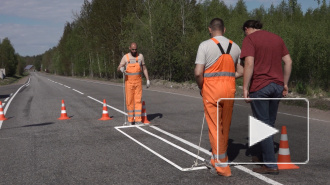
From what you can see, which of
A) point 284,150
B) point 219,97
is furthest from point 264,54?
point 284,150

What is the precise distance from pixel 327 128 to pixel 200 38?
18.4 meters

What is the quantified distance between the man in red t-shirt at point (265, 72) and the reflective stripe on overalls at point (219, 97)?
20cm

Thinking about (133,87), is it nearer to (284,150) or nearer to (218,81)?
(218,81)

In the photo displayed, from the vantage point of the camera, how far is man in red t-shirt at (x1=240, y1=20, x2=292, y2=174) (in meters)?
4.00

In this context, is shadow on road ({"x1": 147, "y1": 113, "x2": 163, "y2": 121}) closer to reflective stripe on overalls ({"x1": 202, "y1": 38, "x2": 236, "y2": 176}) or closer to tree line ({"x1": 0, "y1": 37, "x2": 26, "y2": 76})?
reflective stripe on overalls ({"x1": 202, "y1": 38, "x2": 236, "y2": 176})

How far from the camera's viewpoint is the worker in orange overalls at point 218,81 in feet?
13.5

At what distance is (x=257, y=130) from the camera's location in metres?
3.82

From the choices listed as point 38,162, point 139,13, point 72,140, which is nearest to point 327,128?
point 72,140

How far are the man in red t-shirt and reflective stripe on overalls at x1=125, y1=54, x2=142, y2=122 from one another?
14.1 ft

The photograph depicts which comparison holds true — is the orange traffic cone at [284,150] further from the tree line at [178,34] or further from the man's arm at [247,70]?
A: the tree line at [178,34]

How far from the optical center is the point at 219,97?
4086 millimetres

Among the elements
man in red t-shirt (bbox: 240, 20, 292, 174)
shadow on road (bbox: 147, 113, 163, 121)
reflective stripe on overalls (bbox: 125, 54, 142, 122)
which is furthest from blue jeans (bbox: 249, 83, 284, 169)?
shadow on road (bbox: 147, 113, 163, 121)

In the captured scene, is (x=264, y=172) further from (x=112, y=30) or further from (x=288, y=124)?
(x=112, y=30)
